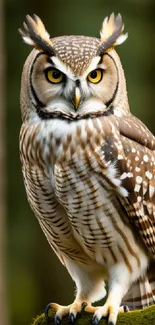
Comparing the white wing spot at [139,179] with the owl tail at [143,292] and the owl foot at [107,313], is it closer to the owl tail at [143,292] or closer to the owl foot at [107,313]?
the owl tail at [143,292]

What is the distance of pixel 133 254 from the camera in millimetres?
4914

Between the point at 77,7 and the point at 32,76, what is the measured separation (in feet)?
26.4

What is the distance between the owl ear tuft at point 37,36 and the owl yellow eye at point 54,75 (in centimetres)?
8

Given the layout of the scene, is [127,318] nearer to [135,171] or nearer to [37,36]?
[135,171]

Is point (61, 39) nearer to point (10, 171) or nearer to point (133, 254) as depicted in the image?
point (133, 254)

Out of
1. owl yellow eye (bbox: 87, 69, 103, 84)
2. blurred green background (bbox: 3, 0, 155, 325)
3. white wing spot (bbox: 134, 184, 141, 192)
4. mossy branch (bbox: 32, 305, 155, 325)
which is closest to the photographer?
mossy branch (bbox: 32, 305, 155, 325)

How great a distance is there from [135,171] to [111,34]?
58 centimetres

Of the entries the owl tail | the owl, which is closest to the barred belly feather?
the owl

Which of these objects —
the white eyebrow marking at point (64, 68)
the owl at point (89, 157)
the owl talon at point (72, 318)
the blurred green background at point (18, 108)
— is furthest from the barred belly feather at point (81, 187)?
the blurred green background at point (18, 108)

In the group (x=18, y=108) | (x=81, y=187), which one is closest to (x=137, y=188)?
(x=81, y=187)

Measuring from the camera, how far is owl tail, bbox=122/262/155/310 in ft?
16.6

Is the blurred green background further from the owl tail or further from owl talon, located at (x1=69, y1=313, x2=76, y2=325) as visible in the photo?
owl talon, located at (x1=69, y1=313, x2=76, y2=325)

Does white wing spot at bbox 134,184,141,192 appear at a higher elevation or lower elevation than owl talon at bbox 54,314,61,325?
higher

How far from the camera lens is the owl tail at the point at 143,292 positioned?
505cm
